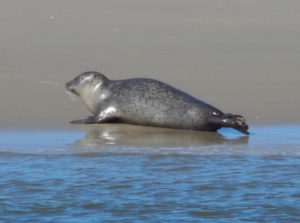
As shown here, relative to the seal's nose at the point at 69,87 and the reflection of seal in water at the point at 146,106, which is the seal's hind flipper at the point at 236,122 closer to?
the reflection of seal in water at the point at 146,106

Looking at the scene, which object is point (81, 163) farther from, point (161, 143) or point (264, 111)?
point (264, 111)

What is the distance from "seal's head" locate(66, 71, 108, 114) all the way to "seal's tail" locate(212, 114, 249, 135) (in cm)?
113

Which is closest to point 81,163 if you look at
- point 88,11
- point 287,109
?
point 287,109

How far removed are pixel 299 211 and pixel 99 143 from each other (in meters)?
1.83

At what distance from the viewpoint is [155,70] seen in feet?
32.0

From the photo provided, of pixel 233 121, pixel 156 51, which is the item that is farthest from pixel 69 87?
pixel 156 51

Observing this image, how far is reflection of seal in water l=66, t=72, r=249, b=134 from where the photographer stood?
7988 mm

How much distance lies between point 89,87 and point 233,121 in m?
1.48

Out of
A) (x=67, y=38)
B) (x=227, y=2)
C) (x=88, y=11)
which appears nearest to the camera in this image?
(x=67, y=38)

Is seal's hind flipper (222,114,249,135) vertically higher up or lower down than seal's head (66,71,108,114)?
lower down

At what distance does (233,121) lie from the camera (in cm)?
780

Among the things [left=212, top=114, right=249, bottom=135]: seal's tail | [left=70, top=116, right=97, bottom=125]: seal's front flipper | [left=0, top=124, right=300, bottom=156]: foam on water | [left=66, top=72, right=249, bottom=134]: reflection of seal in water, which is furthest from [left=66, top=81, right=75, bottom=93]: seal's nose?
[left=212, top=114, right=249, bottom=135]: seal's tail

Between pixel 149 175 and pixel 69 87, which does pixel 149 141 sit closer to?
pixel 149 175

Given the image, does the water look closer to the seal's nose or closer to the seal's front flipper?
the seal's front flipper
